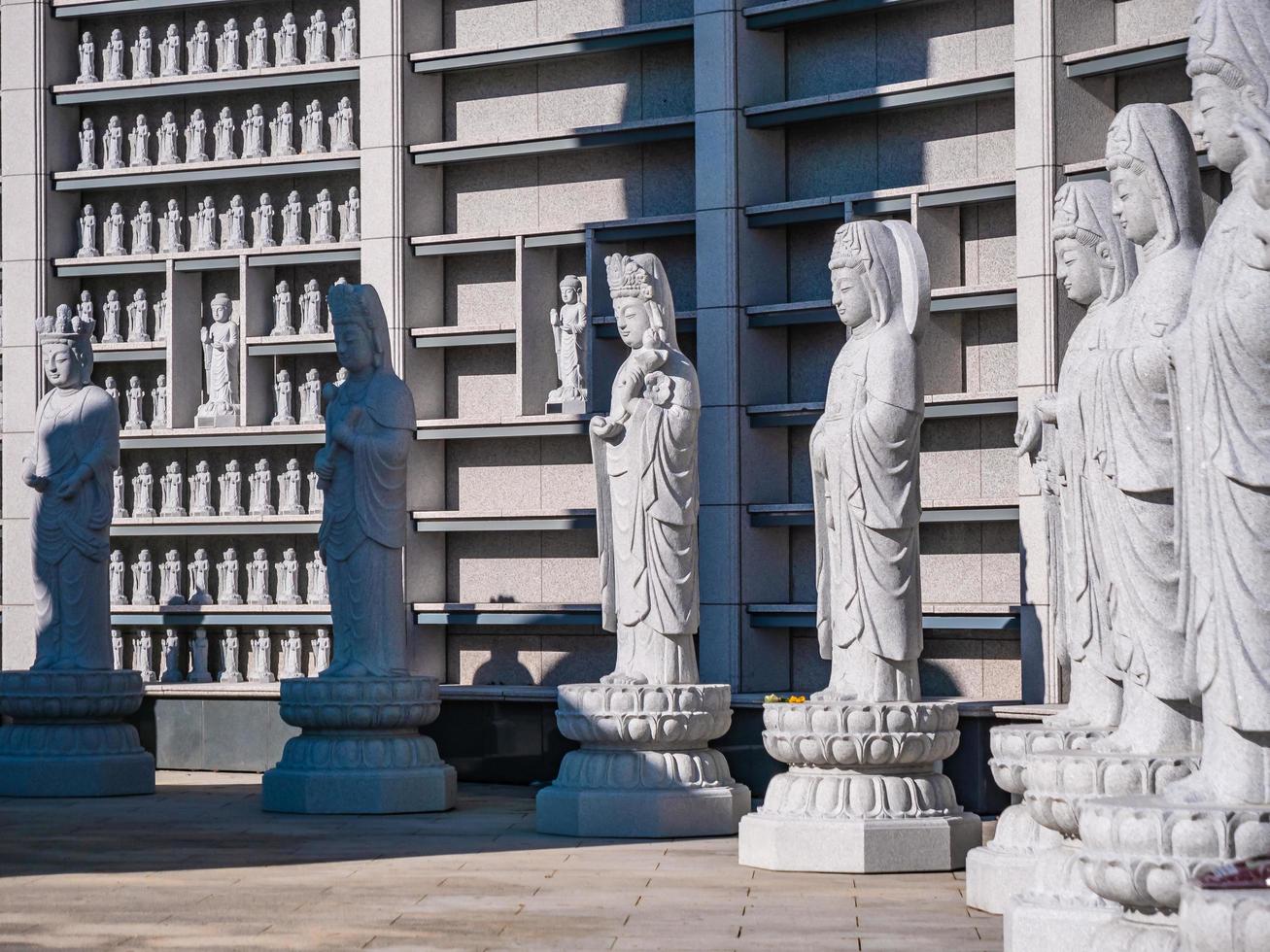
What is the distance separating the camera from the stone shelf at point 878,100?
1120cm

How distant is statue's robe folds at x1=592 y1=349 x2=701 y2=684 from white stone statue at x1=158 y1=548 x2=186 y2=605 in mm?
5093

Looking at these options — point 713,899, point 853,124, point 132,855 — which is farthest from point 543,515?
point 713,899

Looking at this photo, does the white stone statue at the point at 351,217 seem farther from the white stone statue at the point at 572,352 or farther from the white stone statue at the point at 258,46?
the white stone statue at the point at 572,352

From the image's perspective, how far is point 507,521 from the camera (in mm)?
12938

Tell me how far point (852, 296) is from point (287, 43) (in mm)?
6518

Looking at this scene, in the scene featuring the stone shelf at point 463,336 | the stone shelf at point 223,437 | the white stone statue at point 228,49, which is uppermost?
the white stone statue at point 228,49

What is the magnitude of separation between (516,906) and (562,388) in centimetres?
592

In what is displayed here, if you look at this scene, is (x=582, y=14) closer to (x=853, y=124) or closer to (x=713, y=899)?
(x=853, y=124)

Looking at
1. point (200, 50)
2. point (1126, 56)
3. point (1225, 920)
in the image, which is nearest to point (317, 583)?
point (200, 50)

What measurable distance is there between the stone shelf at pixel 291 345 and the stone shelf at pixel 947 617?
3.63m

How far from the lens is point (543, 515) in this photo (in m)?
12.8

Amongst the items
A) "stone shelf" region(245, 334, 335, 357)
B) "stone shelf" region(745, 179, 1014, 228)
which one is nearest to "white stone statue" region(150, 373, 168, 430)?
"stone shelf" region(245, 334, 335, 357)

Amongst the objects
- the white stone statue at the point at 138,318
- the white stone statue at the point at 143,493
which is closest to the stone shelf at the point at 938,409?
the white stone statue at the point at 143,493

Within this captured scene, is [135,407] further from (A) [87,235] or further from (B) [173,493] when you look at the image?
(A) [87,235]
